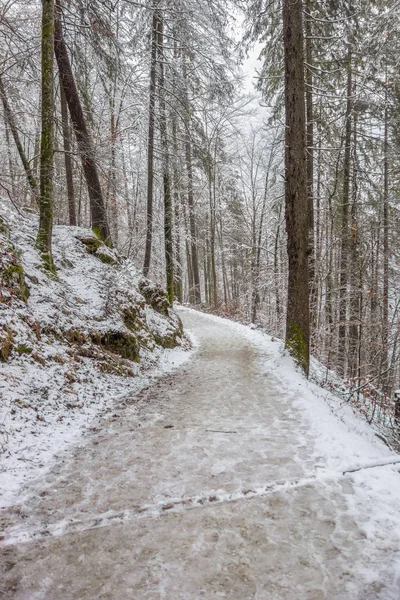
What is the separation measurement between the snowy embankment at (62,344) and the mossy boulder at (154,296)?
1.20 metres

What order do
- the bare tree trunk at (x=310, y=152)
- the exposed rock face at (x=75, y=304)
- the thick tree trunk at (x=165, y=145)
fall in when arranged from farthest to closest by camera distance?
the thick tree trunk at (x=165, y=145) < the bare tree trunk at (x=310, y=152) < the exposed rock face at (x=75, y=304)

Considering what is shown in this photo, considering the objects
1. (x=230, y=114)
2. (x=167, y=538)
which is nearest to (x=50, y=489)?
(x=167, y=538)

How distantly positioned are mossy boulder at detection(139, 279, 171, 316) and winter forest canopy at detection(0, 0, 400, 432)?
55.1 inches

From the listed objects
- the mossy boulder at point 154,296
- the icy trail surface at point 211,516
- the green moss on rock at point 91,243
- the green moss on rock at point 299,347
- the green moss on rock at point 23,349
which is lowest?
the icy trail surface at point 211,516

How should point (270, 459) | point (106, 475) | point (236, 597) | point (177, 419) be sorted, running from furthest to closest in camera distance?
1. point (177, 419)
2. point (270, 459)
3. point (106, 475)
4. point (236, 597)

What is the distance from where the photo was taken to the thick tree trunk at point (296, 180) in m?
6.68

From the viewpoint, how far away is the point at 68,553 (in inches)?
87.3

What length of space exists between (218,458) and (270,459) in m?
0.53

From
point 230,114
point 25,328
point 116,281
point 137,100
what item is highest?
point 230,114

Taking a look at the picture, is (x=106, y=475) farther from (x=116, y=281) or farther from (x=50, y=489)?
(x=116, y=281)

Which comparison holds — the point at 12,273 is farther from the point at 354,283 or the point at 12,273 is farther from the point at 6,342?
the point at 354,283

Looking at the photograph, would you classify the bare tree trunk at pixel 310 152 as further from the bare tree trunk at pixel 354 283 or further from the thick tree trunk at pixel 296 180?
the thick tree trunk at pixel 296 180

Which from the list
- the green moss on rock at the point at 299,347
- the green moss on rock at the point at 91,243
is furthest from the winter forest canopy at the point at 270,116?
the green moss on rock at the point at 91,243

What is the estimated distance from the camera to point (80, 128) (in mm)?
9469
